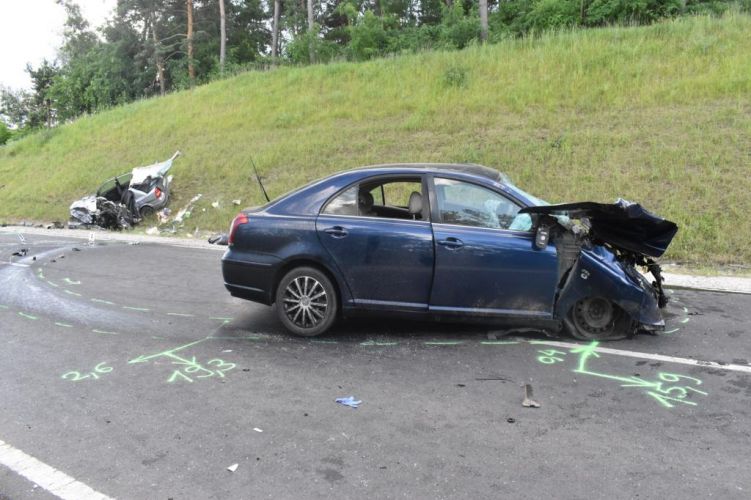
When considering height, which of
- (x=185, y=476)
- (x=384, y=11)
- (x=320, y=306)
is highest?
(x=384, y=11)

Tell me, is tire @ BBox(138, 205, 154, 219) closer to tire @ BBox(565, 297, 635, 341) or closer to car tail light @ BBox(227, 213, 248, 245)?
car tail light @ BBox(227, 213, 248, 245)

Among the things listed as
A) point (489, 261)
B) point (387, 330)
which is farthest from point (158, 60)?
point (489, 261)

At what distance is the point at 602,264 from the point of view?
5039 mm

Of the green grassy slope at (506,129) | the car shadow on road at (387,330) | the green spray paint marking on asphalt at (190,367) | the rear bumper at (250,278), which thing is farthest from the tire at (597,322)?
the green grassy slope at (506,129)

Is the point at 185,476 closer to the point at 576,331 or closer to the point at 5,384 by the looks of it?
the point at 5,384

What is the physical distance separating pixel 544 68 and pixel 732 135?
277 inches

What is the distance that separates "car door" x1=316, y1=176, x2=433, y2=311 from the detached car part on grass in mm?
11884

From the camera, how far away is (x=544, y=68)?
A: 57.6 ft

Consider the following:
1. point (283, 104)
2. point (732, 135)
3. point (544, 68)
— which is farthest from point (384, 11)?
point (732, 135)

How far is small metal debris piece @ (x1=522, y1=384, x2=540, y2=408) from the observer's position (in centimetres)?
394

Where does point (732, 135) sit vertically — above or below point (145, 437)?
above

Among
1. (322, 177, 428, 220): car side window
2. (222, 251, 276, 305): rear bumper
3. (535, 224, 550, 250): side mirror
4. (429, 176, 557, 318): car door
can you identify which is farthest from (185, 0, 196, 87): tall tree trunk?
(535, 224, 550, 250): side mirror

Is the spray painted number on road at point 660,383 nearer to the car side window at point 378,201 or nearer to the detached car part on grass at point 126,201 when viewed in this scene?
the car side window at point 378,201

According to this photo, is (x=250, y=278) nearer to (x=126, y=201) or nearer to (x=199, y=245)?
(x=199, y=245)
